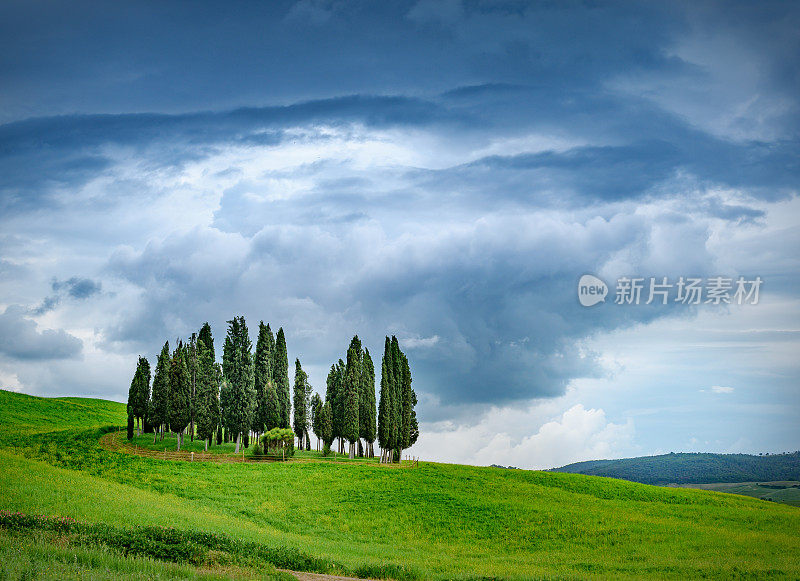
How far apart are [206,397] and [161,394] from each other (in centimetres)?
833

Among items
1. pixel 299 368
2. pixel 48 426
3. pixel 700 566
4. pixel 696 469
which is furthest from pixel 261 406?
pixel 696 469

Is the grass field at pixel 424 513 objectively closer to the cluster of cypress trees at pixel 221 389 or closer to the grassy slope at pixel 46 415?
the cluster of cypress trees at pixel 221 389

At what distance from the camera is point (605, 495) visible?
6619 cm

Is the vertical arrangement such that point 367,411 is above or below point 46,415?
above

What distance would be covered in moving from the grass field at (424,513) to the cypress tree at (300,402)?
15254mm

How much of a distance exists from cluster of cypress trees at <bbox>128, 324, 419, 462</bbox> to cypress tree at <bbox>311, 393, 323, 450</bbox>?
0.46 ft

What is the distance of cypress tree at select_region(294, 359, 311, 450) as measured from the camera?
3322 inches

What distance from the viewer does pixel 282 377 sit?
84750mm

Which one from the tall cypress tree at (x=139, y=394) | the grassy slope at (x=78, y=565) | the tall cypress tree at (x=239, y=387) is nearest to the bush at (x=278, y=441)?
the tall cypress tree at (x=239, y=387)

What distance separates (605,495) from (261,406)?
4302 cm

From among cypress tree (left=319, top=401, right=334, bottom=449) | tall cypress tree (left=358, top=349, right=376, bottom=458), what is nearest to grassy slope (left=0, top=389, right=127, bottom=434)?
cypress tree (left=319, top=401, right=334, bottom=449)

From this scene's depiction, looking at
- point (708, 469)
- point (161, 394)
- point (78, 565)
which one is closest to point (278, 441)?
point (161, 394)

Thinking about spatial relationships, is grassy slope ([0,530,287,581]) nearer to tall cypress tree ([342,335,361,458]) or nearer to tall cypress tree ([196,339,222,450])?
tall cypress tree ([196,339,222,450])

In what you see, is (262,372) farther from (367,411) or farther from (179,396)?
(367,411)
